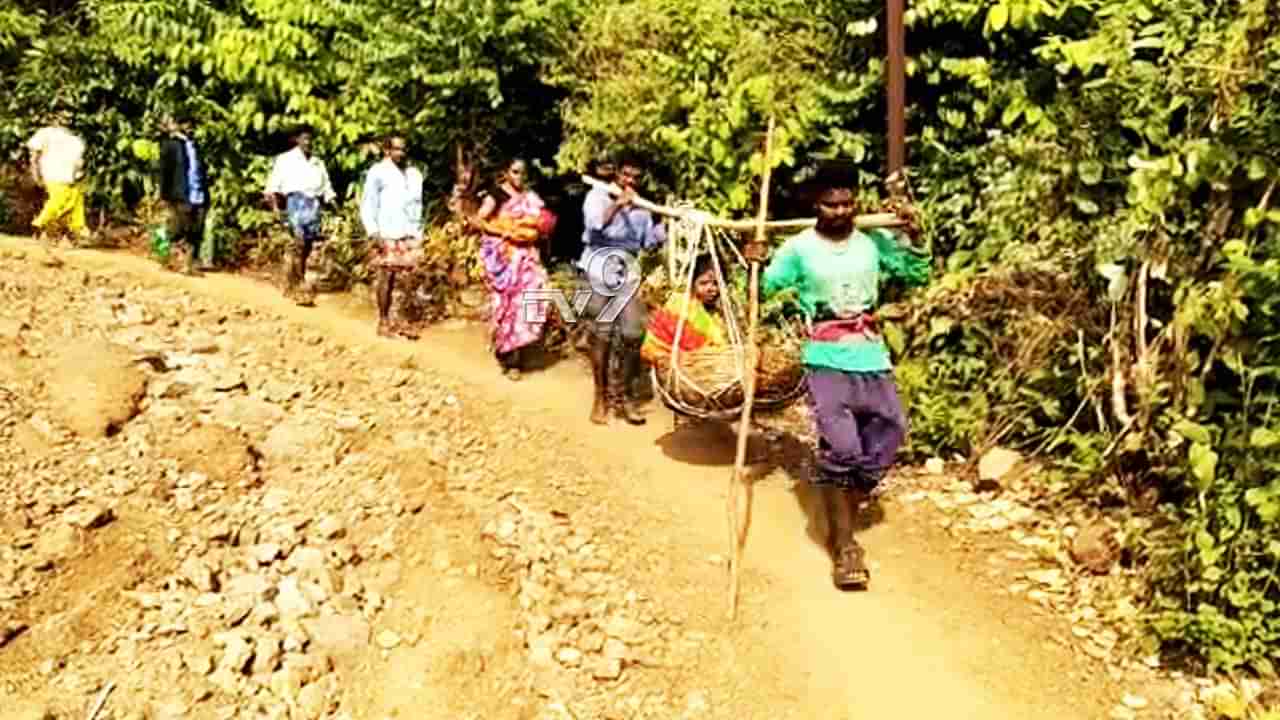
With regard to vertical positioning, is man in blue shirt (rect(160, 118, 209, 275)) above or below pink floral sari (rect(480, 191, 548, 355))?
above

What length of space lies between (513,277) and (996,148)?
10.8 feet


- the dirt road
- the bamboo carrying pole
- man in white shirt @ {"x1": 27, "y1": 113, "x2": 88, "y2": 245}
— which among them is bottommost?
the dirt road

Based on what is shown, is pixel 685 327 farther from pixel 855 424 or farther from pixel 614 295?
pixel 855 424

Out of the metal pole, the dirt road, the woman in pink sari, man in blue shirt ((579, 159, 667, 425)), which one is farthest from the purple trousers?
the woman in pink sari

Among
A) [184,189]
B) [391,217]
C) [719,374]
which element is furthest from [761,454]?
[184,189]

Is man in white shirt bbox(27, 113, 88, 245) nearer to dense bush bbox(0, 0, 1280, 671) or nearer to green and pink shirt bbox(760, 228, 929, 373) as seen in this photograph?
dense bush bbox(0, 0, 1280, 671)

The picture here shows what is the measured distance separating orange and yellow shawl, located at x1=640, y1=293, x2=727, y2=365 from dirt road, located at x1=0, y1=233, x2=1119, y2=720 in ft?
2.32

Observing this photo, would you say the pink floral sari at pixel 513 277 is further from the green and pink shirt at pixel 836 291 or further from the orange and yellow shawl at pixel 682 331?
the green and pink shirt at pixel 836 291

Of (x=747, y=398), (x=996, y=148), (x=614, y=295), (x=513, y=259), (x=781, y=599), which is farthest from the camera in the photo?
A: (x=513, y=259)

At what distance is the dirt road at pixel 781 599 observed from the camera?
4.88m

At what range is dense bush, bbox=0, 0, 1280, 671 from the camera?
4996 millimetres

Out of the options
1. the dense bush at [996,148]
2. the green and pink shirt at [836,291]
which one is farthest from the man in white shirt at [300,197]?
the green and pink shirt at [836,291]

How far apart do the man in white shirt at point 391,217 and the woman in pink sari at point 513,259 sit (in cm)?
78

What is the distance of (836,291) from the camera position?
5.57 meters
